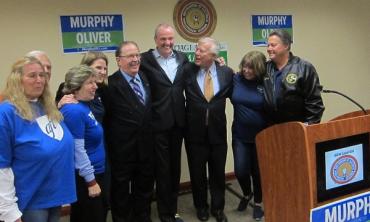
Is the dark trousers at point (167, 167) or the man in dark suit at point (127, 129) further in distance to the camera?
the dark trousers at point (167, 167)

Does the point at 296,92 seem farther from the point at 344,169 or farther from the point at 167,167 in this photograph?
the point at 167,167

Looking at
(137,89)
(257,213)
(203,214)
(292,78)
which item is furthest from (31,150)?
(257,213)

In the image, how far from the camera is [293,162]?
1669 mm

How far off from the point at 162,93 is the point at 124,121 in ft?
1.22

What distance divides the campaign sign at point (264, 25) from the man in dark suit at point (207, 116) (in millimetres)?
1272

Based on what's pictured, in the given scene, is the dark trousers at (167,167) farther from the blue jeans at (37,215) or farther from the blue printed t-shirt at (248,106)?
the blue jeans at (37,215)

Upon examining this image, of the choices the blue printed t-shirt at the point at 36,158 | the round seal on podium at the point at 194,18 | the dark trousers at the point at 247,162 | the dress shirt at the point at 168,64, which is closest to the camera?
the blue printed t-shirt at the point at 36,158

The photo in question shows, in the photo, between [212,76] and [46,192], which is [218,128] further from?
[46,192]

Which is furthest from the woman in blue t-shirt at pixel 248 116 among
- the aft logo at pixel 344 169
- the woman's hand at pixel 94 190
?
the woman's hand at pixel 94 190

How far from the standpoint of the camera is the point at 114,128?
2.61 m

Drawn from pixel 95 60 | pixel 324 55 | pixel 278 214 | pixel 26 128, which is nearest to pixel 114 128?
pixel 95 60

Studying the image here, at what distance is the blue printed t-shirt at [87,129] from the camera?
194 centimetres

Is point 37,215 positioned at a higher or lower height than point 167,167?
higher

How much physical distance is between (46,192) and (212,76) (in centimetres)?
161
